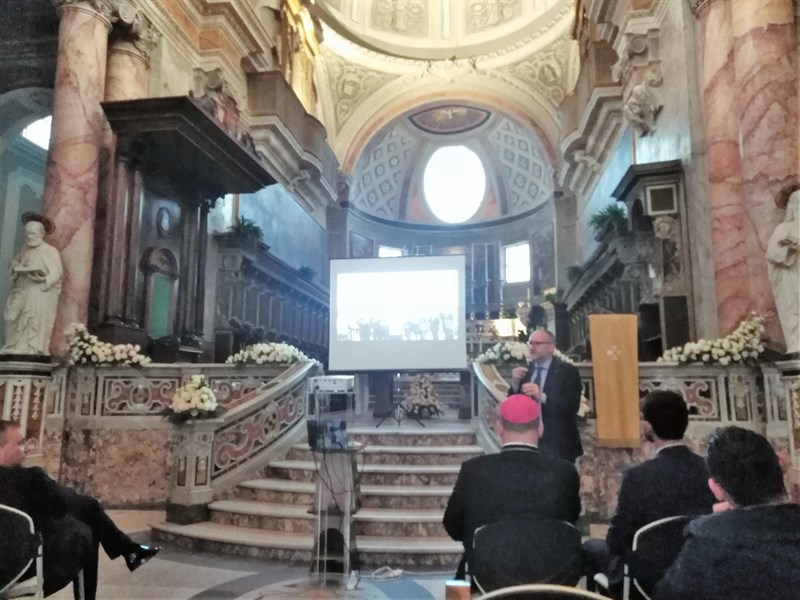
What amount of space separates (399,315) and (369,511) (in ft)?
9.08

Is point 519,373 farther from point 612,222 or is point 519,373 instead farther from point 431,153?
point 431,153

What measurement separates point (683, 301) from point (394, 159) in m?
17.0

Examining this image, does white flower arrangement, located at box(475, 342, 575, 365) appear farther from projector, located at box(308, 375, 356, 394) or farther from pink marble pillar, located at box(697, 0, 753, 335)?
projector, located at box(308, 375, 356, 394)

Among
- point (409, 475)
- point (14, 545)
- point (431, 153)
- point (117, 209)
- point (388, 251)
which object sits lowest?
point (409, 475)

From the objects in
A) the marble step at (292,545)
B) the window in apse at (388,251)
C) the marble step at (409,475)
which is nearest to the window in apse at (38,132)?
the marble step at (292,545)

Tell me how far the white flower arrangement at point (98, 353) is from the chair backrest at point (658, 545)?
20.0ft

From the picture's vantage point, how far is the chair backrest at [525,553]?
219 centimetres

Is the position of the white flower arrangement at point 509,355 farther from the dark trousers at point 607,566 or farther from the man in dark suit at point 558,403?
the dark trousers at point 607,566

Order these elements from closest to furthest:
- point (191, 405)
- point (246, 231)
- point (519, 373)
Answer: point (519, 373)
point (191, 405)
point (246, 231)

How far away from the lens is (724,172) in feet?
23.9

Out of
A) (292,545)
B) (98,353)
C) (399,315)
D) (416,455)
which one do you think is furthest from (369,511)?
(98,353)

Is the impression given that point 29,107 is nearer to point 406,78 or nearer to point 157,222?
point 157,222

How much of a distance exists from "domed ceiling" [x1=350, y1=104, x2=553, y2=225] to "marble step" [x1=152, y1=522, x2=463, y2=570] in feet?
55.3

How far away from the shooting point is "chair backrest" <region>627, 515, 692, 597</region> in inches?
90.1
